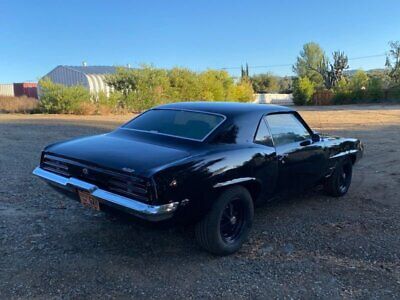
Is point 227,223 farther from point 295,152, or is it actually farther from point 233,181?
point 295,152

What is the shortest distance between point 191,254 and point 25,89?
46228 mm

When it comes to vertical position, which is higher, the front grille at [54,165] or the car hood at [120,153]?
the car hood at [120,153]

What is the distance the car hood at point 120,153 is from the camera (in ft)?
11.2

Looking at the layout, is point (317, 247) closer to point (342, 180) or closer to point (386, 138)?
point (342, 180)

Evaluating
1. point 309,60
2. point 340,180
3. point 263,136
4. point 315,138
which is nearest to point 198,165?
point 263,136

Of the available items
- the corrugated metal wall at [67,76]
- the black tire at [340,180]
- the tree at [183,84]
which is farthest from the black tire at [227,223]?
the corrugated metal wall at [67,76]

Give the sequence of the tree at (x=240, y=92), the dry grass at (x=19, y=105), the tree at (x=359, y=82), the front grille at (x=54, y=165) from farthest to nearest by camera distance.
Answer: the tree at (x=359, y=82)
the tree at (x=240, y=92)
the dry grass at (x=19, y=105)
the front grille at (x=54, y=165)

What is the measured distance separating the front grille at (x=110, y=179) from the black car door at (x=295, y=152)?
5.97 ft

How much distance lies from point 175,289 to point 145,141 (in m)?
1.55

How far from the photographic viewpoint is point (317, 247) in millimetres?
4184

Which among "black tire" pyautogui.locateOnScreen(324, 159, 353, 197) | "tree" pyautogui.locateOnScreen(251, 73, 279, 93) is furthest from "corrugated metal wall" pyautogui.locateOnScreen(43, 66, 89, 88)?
"tree" pyautogui.locateOnScreen(251, 73, 279, 93)

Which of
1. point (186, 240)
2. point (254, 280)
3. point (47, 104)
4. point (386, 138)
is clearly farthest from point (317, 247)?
point (47, 104)

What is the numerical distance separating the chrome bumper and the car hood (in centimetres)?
22

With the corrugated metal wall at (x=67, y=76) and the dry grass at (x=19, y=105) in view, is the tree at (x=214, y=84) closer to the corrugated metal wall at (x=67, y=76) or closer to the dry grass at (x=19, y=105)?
the corrugated metal wall at (x=67, y=76)
